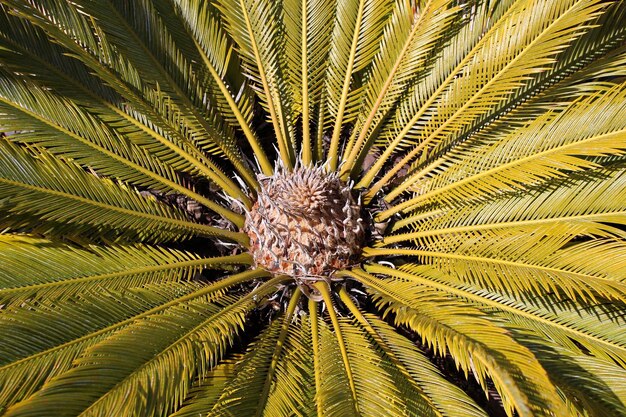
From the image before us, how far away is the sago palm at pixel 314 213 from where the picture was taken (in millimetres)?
1728

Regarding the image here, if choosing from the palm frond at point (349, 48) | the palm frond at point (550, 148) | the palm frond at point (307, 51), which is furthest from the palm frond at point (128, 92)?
the palm frond at point (550, 148)

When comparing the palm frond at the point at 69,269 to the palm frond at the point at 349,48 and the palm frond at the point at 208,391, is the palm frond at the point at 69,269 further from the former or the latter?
the palm frond at the point at 349,48

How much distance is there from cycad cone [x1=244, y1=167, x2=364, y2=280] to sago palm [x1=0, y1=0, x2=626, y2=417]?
1 centimetres

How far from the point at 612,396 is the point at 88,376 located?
5.31 ft

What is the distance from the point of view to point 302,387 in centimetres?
186

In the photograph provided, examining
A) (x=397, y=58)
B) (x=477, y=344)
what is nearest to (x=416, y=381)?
(x=477, y=344)

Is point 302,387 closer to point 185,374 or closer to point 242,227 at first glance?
point 185,374

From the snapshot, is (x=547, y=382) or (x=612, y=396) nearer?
(x=547, y=382)

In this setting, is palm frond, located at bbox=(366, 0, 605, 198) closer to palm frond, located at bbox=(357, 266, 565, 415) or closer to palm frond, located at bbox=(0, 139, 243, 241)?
palm frond, located at bbox=(357, 266, 565, 415)

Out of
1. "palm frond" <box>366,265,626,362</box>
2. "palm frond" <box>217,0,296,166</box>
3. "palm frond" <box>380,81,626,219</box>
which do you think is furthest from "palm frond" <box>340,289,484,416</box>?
"palm frond" <box>217,0,296,166</box>

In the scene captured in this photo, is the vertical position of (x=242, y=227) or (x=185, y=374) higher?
(x=242, y=227)

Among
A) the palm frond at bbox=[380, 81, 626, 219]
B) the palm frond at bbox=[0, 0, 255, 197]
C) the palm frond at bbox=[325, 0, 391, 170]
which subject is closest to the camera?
the palm frond at bbox=[380, 81, 626, 219]

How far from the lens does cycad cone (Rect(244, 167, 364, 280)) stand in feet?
7.89

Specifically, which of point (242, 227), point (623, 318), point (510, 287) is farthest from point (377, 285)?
point (623, 318)
